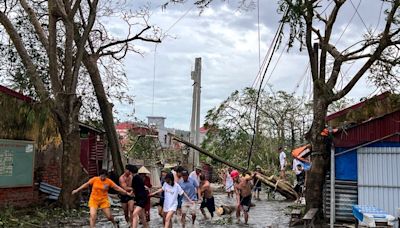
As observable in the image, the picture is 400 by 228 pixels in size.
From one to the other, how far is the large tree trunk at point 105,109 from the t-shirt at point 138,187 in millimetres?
9236

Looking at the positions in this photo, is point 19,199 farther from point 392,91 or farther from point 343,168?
point 392,91

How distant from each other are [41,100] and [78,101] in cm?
125

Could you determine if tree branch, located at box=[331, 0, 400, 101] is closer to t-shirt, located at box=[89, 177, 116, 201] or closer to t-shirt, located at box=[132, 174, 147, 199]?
t-shirt, located at box=[132, 174, 147, 199]

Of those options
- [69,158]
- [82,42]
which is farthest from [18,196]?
[82,42]

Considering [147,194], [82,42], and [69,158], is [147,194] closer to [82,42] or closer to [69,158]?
[69,158]

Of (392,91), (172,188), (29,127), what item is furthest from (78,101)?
(392,91)

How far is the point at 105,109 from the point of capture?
22109 mm

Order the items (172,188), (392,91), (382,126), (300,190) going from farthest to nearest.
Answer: (300,190)
(392,91)
(382,126)
(172,188)

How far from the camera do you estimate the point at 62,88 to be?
58.6ft

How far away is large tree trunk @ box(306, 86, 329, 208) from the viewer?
15086 mm

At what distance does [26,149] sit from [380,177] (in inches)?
442

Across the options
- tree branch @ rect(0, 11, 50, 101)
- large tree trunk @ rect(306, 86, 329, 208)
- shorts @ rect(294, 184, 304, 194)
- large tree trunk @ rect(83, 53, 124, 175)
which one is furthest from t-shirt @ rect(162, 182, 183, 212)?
shorts @ rect(294, 184, 304, 194)

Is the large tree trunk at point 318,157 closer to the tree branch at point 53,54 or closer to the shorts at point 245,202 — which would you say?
the shorts at point 245,202

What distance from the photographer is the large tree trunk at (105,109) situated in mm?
20766
